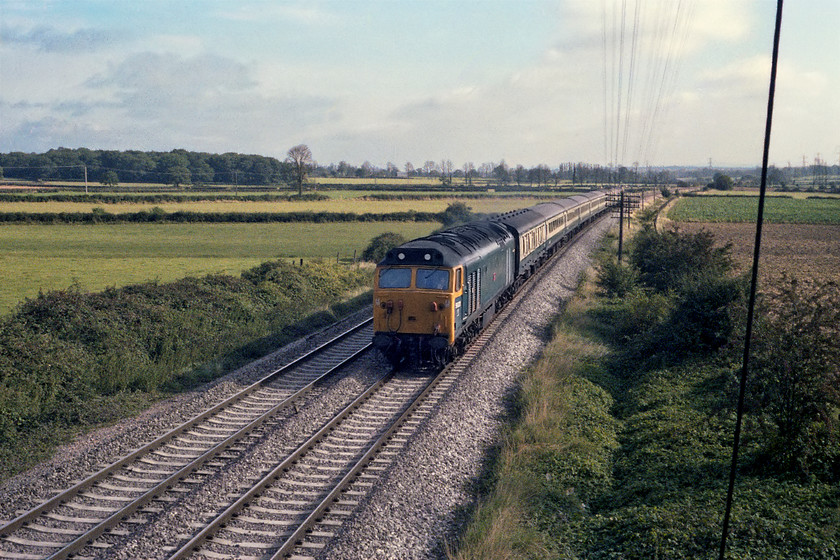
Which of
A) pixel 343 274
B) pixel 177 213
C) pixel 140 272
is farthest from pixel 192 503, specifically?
pixel 177 213

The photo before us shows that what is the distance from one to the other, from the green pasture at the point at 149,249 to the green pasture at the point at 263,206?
27.2 ft

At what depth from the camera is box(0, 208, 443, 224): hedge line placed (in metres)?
67.8

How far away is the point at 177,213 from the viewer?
73.4 metres

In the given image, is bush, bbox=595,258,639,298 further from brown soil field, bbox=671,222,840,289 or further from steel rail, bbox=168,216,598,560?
steel rail, bbox=168,216,598,560

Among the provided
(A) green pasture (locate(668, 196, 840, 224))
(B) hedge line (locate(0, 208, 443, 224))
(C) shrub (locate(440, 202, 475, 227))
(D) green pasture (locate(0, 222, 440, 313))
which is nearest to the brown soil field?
(A) green pasture (locate(668, 196, 840, 224))

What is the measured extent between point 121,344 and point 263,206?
7142 cm

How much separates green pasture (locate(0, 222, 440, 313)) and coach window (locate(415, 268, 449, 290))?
1982cm

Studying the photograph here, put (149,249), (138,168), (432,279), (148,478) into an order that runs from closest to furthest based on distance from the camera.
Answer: (148,478) → (432,279) → (149,249) → (138,168)

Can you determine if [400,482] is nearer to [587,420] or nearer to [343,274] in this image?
[587,420]

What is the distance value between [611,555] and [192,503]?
610 cm

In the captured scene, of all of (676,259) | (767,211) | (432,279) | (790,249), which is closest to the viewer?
(432,279)

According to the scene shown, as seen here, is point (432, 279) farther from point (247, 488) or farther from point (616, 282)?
point (616, 282)

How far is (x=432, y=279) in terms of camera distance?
1697cm

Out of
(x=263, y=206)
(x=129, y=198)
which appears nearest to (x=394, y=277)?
(x=263, y=206)
